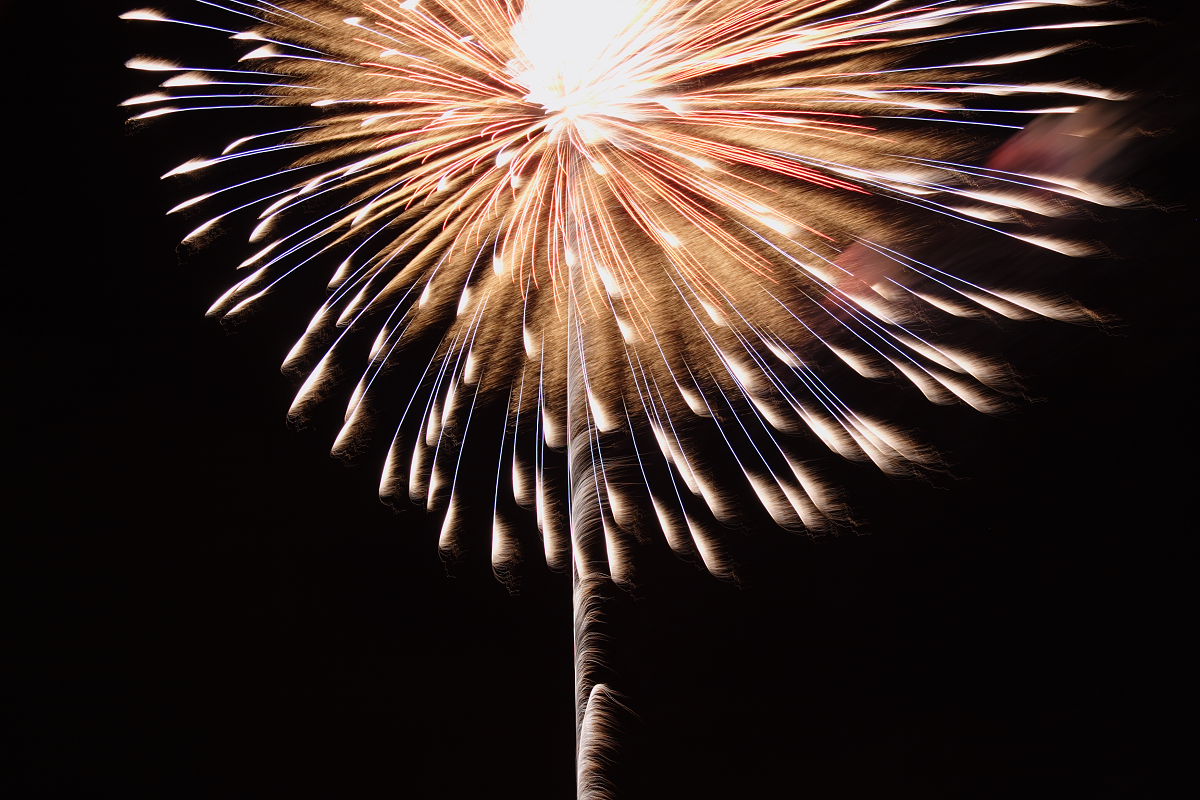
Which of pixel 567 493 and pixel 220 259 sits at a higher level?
pixel 220 259

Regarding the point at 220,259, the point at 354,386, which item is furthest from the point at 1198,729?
the point at 220,259

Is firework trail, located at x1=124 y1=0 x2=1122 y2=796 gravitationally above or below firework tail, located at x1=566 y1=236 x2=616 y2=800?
above

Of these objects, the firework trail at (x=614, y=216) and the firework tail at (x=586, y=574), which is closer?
the firework trail at (x=614, y=216)

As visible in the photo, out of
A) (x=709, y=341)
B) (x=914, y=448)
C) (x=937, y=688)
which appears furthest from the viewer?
(x=937, y=688)

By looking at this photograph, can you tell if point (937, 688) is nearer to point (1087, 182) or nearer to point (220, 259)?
point (1087, 182)

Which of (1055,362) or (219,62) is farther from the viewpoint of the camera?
(1055,362)

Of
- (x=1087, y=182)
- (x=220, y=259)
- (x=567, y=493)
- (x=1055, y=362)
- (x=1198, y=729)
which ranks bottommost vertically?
(x=1198, y=729)

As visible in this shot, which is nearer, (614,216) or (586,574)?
(614,216)

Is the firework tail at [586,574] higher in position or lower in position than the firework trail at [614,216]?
lower
